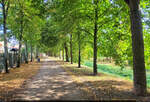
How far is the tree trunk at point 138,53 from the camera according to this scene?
607 centimetres

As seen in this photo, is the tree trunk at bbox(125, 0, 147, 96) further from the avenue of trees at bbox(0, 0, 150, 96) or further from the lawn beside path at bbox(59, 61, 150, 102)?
the lawn beside path at bbox(59, 61, 150, 102)

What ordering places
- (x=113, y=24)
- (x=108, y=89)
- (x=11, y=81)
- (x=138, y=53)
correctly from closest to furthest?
(x=138, y=53) < (x=108, y=89) < (x=11, y=81) < (x=113, y=24)

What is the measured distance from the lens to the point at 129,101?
17.4ft

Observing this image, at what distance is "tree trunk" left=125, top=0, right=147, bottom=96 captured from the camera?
607 cm

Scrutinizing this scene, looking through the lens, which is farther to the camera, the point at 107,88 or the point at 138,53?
the point at 107,88

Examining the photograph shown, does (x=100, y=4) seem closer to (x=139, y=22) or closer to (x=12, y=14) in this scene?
(x=139, y=22)

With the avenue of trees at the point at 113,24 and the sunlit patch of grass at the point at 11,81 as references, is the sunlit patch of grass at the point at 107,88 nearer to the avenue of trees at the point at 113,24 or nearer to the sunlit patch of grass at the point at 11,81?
the avenue of trees at the point at 113,24

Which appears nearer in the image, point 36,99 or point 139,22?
point 36,99

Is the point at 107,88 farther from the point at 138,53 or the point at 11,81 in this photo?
the point at 11,81

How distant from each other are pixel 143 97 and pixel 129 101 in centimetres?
101

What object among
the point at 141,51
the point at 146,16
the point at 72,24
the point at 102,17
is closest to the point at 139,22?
the point at 141,51

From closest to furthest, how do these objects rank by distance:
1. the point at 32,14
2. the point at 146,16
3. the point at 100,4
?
the point at 146,16, the point at 100,4, the point at 32,14

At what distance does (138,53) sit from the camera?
6117 mm

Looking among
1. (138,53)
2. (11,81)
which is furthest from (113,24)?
(11,81)
